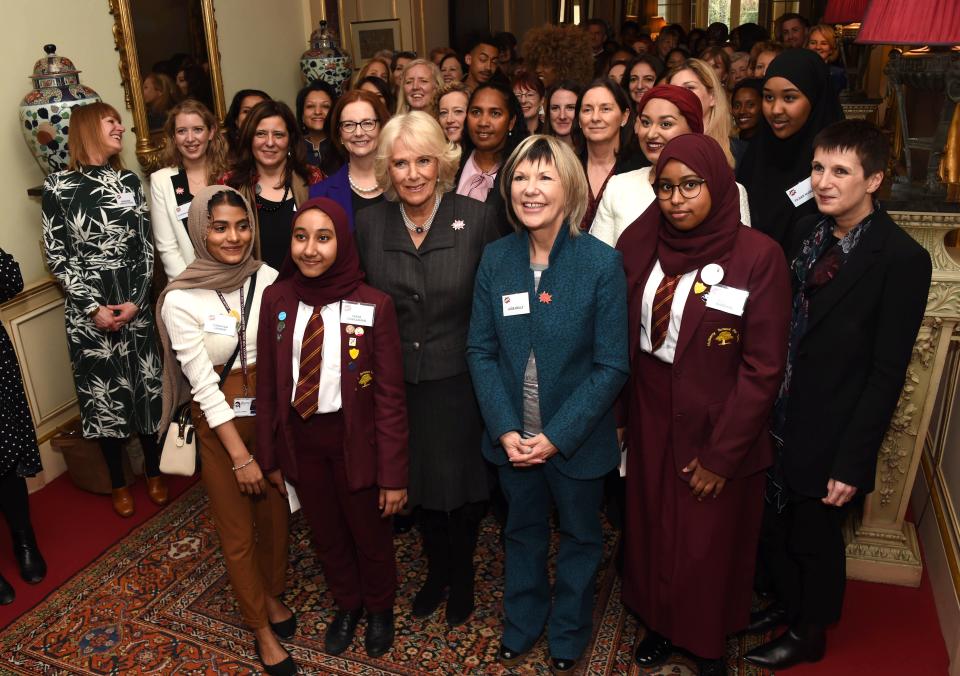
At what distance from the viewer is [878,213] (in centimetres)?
241

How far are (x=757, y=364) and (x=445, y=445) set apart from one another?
1118mm

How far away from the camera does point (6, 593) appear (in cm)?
331

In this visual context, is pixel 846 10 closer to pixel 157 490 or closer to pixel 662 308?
pixel 662 308

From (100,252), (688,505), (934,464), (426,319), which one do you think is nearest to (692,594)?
(688,505)

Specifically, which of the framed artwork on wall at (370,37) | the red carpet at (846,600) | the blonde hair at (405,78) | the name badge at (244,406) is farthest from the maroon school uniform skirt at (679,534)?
the framed artwork on wall at (370,37)

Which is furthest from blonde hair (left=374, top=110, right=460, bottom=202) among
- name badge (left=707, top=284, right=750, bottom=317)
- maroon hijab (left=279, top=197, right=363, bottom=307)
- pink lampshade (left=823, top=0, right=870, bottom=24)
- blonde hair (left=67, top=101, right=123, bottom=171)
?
pink lampshade (left=823, top=0, right=870, bottom=24)

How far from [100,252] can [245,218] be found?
4.59 ft

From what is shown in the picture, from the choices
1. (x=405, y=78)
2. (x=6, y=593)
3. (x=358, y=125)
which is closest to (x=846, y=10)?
(x=405, y=78)

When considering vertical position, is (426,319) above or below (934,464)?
above

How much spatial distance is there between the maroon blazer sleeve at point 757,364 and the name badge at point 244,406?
4.99 ft

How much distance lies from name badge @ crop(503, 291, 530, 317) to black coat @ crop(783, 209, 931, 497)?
89cm

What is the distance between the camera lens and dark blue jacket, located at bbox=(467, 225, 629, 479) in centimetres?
240

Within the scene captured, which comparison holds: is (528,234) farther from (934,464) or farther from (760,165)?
(934,464)

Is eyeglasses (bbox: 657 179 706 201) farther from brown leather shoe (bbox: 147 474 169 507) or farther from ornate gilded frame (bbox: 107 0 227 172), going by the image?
ornate gilded frame (bbox: 107 0 227 172)
